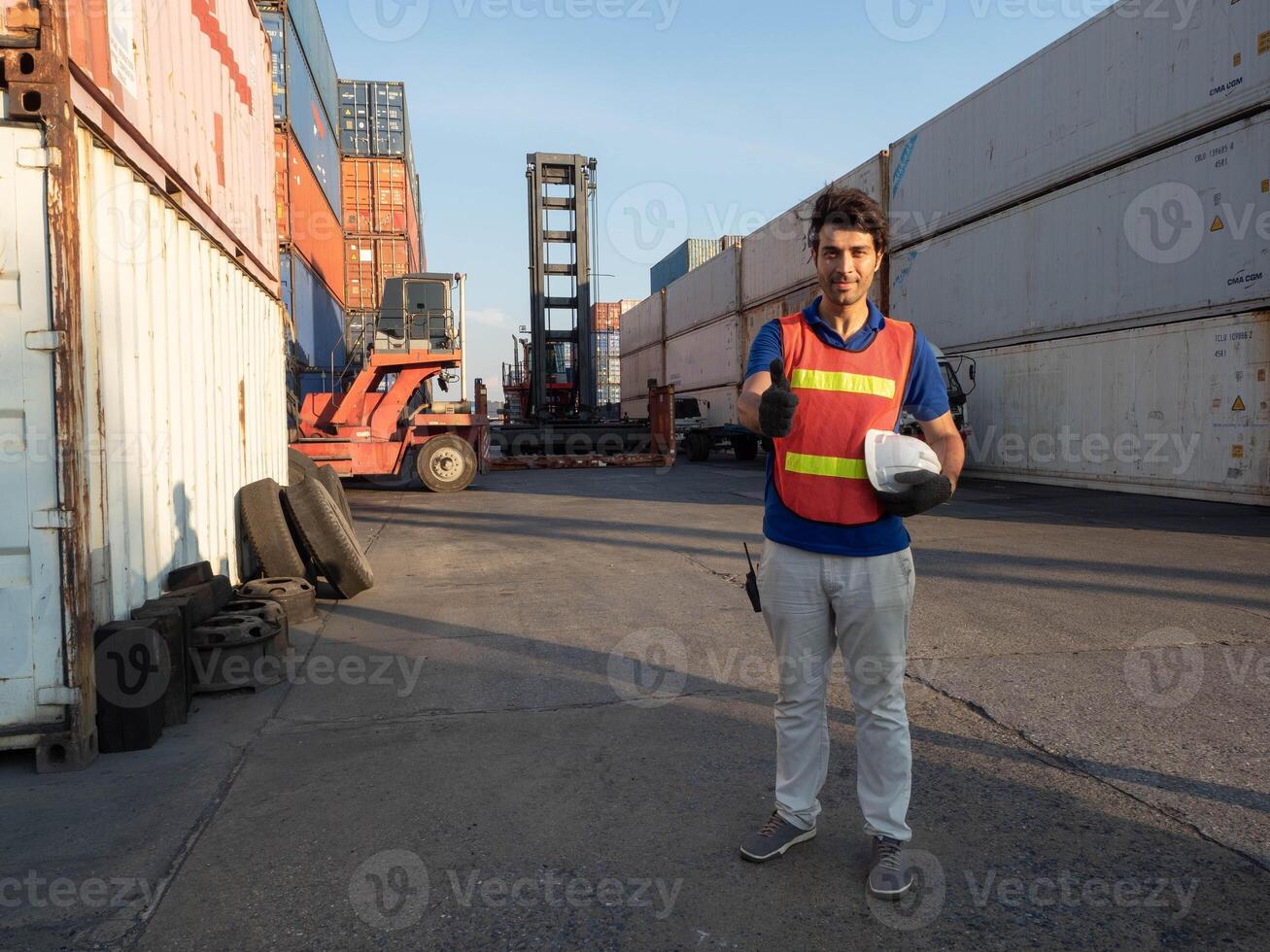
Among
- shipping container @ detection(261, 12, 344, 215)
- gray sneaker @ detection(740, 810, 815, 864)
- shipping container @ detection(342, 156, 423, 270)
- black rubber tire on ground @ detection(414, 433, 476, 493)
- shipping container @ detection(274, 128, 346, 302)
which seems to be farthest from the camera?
shipping container @ detection(342, 156, 423, 270)

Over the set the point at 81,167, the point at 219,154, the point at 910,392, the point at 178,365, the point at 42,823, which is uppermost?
the point at 219,154

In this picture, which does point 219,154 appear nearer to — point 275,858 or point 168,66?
point 168,66

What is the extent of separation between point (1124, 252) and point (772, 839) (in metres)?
12.9

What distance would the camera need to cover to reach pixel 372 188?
88.6 ft

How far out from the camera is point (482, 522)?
34.4 feet

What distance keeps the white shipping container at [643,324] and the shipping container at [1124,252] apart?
1775 centimetres

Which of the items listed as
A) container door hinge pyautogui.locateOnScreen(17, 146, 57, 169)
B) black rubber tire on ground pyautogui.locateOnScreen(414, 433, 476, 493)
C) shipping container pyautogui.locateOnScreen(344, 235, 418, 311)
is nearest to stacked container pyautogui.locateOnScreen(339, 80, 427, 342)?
shipping container pyautogui.locateOnScreen(344, 235, 418, 311)

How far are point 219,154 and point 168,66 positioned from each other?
122cm

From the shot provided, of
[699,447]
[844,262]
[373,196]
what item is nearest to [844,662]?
[844,262]

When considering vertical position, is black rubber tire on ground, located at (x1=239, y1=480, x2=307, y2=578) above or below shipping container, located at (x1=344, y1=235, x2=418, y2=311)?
below

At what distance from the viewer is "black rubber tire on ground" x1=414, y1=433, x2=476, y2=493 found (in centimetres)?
1408

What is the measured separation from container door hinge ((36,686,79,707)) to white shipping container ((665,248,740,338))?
23.8 metres

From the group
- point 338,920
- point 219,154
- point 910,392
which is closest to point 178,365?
Answer: point 219,154

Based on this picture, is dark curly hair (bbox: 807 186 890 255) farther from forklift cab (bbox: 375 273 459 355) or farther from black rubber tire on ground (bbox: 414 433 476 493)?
black rubber tire on ground (bbox: 414 433 476 493)
